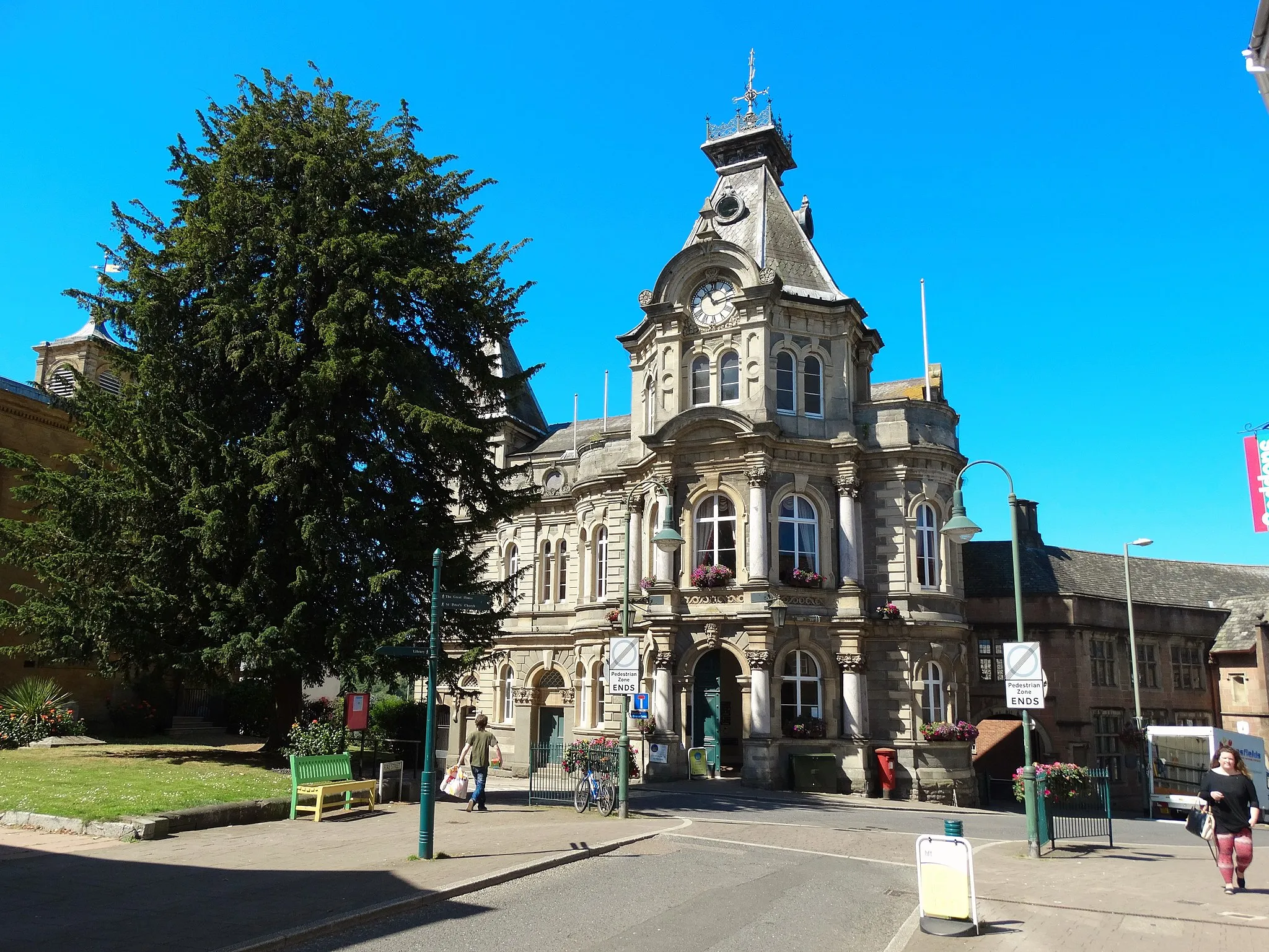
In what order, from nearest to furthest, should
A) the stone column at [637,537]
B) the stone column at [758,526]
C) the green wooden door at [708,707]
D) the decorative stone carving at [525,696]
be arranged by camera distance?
the stone column at [758,526]
the green wooden door at [708,707]
the stone column at [637,537]
the decorative stone carving at [525,696]

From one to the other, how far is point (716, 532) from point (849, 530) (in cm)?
396

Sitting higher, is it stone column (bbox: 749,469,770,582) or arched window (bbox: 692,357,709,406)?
arched window (bbox: 692,357,709,406)

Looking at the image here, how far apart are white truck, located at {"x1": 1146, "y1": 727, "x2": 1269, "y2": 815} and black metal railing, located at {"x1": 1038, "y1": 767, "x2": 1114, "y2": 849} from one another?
1381 cm

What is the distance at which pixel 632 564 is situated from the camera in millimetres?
30250

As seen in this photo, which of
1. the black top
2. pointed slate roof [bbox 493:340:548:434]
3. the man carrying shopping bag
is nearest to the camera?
the black top

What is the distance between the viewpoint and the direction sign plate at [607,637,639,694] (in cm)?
1806

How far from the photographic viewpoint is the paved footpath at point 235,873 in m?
8.49

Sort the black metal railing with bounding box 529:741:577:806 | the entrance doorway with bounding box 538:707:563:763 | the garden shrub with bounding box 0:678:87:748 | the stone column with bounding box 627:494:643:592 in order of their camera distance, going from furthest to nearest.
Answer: the entrance doorway with bounding box 538:707:563:763 < the stone column with bounding box 627:494:643:592 < the garden shrub with bounding box 0:678:87:748 < the black metal railing with bounding box 529:741:577:806

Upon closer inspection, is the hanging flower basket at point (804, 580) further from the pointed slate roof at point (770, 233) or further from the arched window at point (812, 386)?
the pointed slate roof at point (770, 233)

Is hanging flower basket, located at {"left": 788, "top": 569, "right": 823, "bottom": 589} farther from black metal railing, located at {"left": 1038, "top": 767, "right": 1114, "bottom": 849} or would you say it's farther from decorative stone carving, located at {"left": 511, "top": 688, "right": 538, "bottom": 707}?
decorative stone carving, located at {"left": 511, "top": 688, "right": 538, "bottom": 707}

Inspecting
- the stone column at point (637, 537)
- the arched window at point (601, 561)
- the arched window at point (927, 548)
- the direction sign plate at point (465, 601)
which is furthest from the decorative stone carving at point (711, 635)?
the direction sign plate at point (465, 601)

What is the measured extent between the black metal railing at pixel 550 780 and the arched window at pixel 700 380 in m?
11.4

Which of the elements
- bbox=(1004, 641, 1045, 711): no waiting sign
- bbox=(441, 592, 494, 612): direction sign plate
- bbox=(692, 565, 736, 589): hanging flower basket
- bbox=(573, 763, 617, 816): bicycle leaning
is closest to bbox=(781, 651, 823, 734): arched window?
bbox=(692, 565, 736, 589): hanging flower basket

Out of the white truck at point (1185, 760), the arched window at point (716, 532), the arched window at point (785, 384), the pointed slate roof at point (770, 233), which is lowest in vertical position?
the white truck at point (1185, 760)
